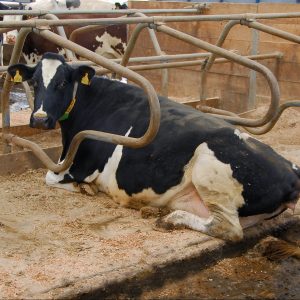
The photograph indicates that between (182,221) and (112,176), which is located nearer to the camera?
(182,221)

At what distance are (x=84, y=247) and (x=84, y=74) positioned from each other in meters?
1.84

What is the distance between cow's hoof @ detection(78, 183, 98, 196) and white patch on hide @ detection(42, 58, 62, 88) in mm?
923

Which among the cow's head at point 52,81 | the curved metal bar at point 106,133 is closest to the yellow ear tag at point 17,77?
the cow's head at point 52,81

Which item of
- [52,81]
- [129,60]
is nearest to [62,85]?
[52,81]

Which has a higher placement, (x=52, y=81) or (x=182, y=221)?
(x=52, y=81)

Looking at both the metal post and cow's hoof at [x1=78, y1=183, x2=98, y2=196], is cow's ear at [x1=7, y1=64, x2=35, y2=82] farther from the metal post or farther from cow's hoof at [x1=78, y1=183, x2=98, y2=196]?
the metal post

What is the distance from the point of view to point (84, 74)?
5766 millimetres

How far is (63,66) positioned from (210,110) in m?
2.82

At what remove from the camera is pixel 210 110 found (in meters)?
8.13

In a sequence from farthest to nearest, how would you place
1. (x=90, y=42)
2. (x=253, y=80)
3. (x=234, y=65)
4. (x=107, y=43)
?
(x=107, y=43) < (x=90, y=42) < (x=234, y=65) < (x=253, y=80)

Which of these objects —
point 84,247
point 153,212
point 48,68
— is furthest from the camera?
point 48,68

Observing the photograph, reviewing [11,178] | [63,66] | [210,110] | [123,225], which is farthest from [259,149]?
[210,110]

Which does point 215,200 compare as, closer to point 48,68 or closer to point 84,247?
point 84,247

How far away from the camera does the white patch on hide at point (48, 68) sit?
5.65 meters
